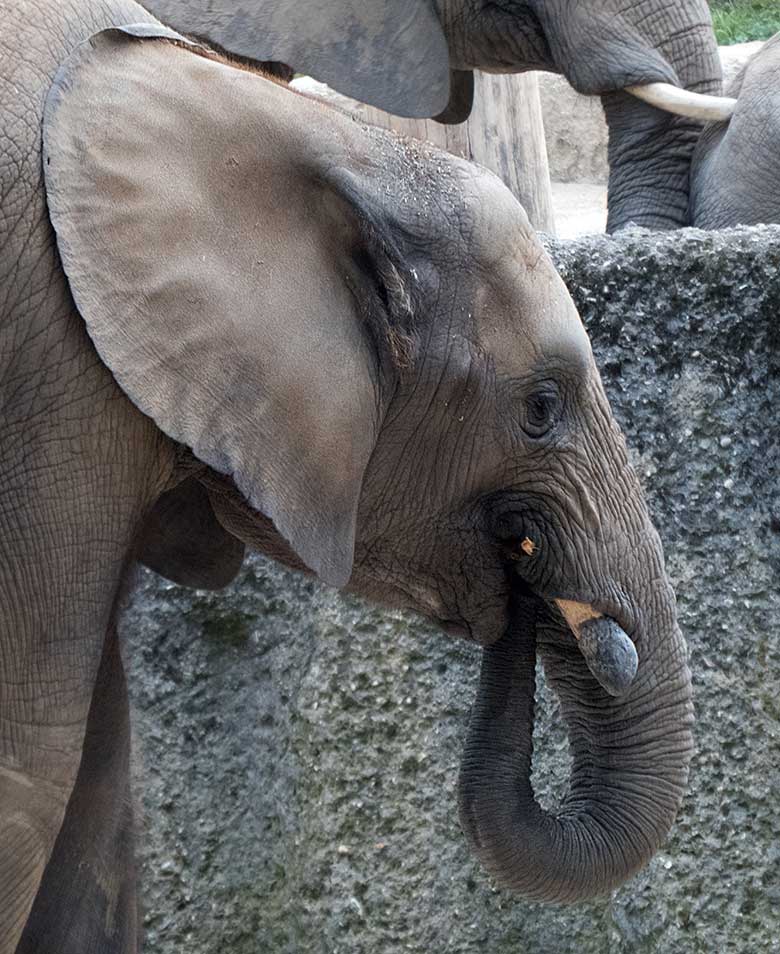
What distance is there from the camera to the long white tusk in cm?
432

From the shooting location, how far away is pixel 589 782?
2.05 meters

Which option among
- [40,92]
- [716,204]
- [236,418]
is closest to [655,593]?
[236,418]

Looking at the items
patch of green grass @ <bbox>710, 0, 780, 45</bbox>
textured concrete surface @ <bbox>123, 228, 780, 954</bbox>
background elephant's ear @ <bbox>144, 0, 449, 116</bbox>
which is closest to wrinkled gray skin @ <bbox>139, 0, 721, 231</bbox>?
background elephant's ear @ <bbox>144, 0, 449, 116</bbox>

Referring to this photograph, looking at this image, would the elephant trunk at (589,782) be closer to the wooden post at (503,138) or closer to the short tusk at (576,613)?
the short tusk at (576,613)

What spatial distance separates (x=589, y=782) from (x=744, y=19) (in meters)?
8.64

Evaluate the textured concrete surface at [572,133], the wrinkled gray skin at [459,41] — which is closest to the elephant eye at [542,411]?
the wrinkled gray skin at [459,41]

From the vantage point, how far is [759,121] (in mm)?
5113

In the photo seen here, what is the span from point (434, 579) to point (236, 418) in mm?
396

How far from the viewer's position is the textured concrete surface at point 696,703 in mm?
2643

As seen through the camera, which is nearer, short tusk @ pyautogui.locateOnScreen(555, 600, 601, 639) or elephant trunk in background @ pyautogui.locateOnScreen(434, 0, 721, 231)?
short tusk @ pyautogui.locateOnScreen(555, 600, 601, 639)

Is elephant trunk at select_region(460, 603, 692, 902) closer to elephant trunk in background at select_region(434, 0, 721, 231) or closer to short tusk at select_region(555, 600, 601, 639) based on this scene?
short tusk at select_region(555, 600, 601, 639)

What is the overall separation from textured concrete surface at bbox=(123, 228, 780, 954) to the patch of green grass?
7.26m

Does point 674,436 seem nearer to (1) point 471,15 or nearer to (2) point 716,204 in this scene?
(1) point 471,15

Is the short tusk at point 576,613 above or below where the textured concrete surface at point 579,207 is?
above
